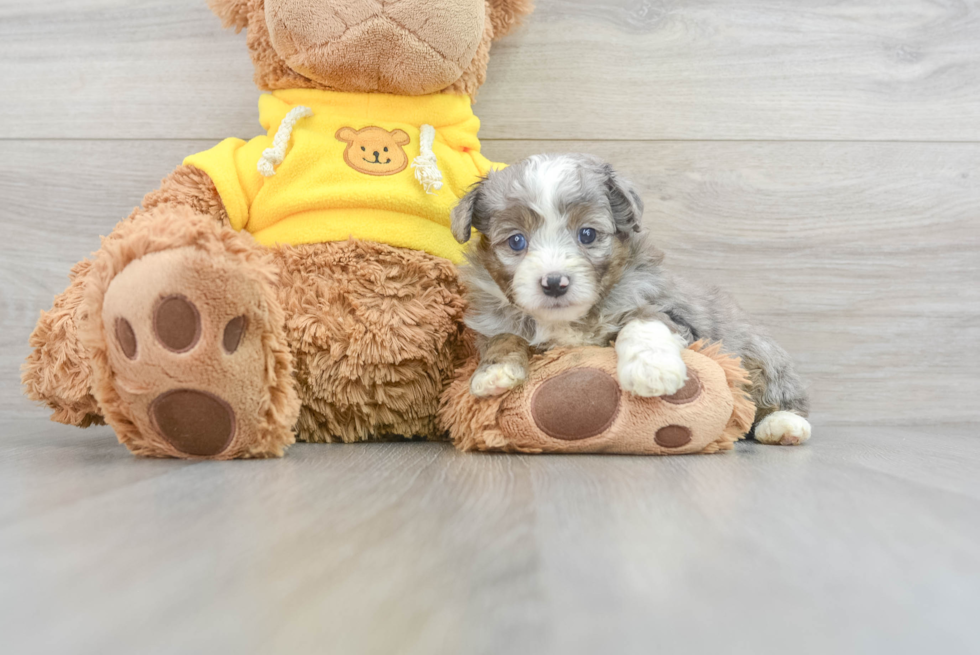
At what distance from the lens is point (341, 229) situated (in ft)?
5.44

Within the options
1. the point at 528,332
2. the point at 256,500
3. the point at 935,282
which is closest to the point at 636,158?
the point at 528,332

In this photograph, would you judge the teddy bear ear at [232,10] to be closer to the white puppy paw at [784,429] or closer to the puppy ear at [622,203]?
the puppy ear at [622,203]

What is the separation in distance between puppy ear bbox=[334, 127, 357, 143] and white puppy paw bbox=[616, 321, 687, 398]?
32.5 inches

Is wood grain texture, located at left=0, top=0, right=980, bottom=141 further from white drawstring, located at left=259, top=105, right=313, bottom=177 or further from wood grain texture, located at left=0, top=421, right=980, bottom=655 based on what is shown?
wood grain texture, located at left=0, top=421, right=980, bottom=655

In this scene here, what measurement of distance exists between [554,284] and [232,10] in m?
1.12

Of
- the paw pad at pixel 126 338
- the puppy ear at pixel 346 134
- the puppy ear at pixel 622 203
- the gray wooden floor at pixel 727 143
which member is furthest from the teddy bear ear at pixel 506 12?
the paw pad at pixel 126 338

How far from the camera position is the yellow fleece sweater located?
1665mm

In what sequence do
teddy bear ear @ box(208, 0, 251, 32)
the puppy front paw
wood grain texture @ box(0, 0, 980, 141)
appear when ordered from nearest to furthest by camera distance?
the puppy front paw < teddy bear ear @ box(208, 0, 251, 32) < wood grain texture @ box(0, 0, 980, 141)

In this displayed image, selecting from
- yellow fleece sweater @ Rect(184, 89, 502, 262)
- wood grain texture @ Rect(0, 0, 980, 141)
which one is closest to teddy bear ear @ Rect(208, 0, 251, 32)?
yellow fleece sweater @ Rect(184, 89, 502, 262)

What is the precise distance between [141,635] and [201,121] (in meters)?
1.93

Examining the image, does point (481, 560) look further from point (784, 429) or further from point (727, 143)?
point (727, 143)

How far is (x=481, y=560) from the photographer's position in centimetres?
73

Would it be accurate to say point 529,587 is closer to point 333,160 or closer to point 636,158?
point 333,160

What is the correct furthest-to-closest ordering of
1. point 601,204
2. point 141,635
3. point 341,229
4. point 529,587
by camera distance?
point 341,229 → point 601,204 → point 529,587 → point 141,635
